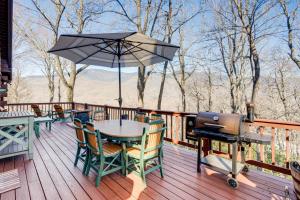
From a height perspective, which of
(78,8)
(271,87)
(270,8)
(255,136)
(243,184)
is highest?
(78,8)

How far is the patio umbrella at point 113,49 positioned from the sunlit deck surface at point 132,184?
1.46 meters

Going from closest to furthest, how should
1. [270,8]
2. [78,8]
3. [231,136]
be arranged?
1. [231,136]
2. [270,8]
3. [78,8]

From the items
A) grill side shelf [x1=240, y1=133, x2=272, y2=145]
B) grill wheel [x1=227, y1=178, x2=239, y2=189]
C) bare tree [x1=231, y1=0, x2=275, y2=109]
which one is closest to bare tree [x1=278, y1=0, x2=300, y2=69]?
bare tree [x1=231, y1=0, x2=275, y2=109]

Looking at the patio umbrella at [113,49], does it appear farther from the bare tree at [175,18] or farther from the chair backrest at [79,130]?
the bare tree at [175,18]

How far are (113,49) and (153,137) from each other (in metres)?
2.15

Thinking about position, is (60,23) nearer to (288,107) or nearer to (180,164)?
(180,164)

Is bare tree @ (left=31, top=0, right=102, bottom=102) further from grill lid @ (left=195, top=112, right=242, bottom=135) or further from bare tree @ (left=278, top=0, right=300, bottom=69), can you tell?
grill lid @ (left=195, top=112, right=242, bottom=135)

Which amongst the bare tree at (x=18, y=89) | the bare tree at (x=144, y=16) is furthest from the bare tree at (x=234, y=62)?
the bare tree at (x=18, y=89)

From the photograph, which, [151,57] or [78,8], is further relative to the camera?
[78,8]

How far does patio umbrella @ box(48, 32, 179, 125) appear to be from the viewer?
3.02m

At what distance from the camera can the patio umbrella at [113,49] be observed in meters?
3.02

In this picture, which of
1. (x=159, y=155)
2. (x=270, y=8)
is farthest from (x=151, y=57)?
(x=270, y=8)

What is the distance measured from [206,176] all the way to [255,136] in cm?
101

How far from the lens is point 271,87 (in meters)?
13.0
